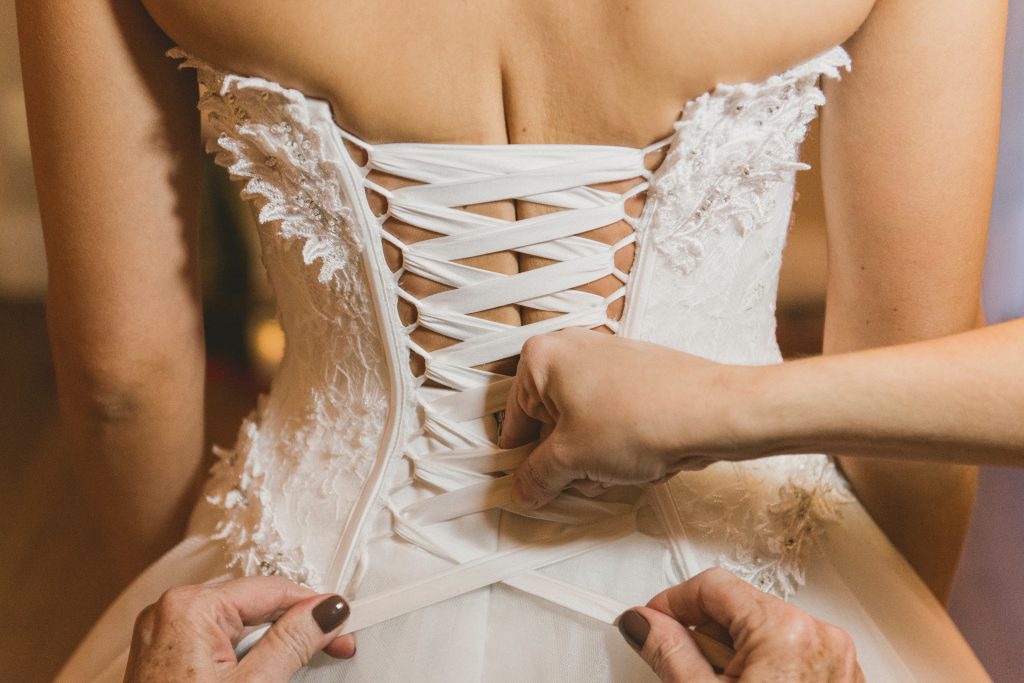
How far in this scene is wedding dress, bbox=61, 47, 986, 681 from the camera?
580 mm

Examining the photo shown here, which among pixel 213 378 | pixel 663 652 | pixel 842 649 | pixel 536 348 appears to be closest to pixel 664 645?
pixel 663 652

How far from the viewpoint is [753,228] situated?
0.64m

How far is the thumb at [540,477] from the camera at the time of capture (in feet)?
1.93

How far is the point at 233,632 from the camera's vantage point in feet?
2.05

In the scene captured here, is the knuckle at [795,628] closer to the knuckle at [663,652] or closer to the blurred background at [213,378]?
the knuckle at [663,652]

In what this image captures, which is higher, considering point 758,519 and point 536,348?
point 536,348

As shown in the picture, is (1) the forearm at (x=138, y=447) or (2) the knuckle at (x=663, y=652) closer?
(2) the knuckle at (x=663, y=652)

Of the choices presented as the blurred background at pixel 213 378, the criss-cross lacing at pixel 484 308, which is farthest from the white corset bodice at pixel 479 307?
the blurred background at pixel 213 378

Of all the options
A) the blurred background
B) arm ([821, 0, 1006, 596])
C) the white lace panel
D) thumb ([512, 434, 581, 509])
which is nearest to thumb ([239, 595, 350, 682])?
thumb ([512, 434, 581, 509])

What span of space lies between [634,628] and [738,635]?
2.9 inches

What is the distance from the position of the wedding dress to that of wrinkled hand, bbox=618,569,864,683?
1.5 inches

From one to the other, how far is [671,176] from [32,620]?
1.63 meters

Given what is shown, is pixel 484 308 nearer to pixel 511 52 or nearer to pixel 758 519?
pixel 511 52

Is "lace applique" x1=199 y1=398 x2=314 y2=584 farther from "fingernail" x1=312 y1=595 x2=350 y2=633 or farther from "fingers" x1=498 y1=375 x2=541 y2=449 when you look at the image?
"fingers" x1=498 y1=375 x2=541 y2=449
